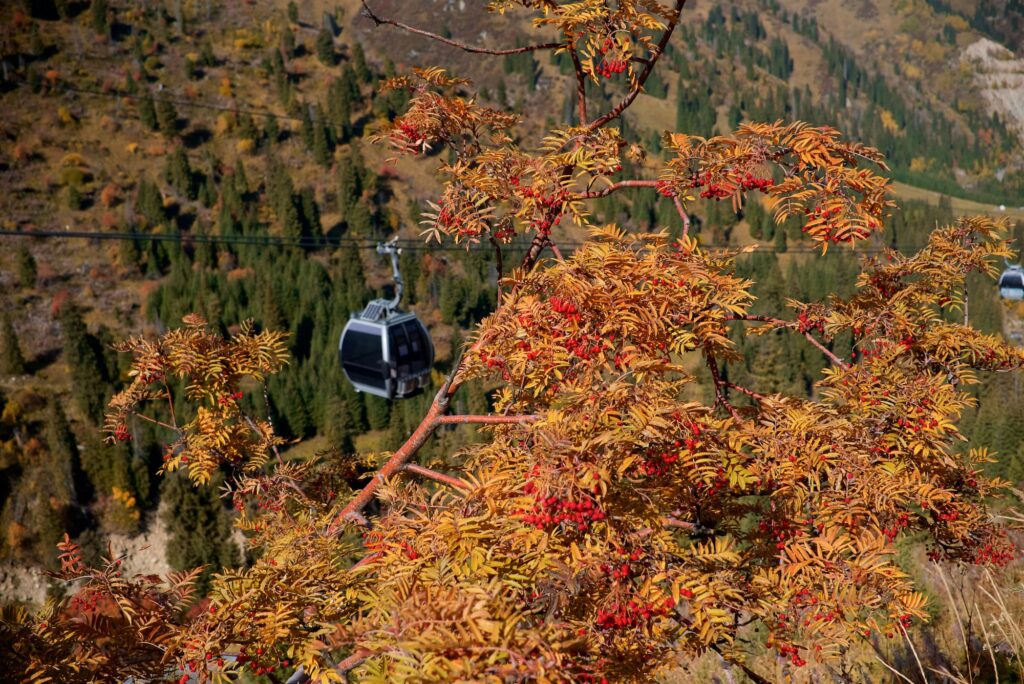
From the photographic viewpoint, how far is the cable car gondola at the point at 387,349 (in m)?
10.4

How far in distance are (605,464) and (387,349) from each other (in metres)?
7.60

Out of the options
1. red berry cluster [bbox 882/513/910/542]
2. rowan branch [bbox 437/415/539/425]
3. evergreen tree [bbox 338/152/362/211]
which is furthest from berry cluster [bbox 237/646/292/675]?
evergreen tree [bbox 338/152/362/211]

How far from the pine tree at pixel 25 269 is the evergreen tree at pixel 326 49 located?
6412 cm

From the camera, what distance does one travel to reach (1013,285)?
31812 millimetres

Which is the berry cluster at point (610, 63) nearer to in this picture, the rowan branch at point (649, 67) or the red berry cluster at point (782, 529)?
the rowan branch at point (649, 67)

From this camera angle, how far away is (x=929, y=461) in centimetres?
526

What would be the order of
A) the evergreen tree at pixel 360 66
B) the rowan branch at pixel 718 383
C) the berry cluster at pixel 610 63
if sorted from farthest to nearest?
the evergreen tree at pixel 360 66, the rowan branch at pixel 718 383, the berry cluster at pixel 610 63

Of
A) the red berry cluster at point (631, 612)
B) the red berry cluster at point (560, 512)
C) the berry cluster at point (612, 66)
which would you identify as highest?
the berry cluster at point (612, 66)

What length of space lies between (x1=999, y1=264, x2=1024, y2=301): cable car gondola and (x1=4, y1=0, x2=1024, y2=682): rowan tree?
100 ft

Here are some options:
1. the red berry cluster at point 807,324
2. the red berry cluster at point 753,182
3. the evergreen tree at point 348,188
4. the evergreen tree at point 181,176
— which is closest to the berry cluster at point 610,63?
the red berry cluster at point 753,182

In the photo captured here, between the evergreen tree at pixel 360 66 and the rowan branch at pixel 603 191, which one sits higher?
the rowan branch at pixel 603 191

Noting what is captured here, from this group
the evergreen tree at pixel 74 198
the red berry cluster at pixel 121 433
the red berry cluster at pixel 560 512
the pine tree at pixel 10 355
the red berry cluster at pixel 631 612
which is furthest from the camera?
the evergreen tree at pixel 74 198

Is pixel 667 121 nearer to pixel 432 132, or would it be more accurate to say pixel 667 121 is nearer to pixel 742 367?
pixel 742 367

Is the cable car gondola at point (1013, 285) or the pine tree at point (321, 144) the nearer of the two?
the cable car gondola at point (1013, 285)
